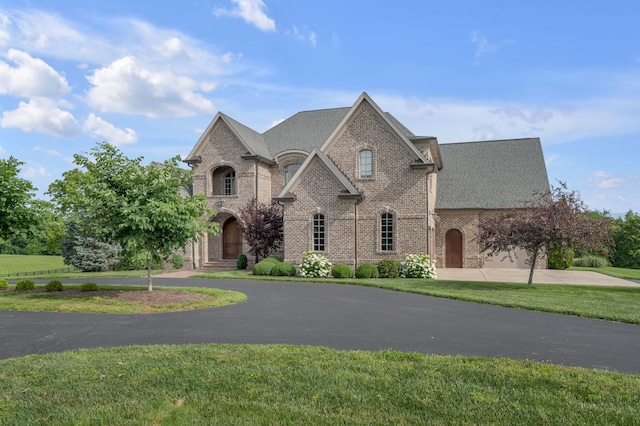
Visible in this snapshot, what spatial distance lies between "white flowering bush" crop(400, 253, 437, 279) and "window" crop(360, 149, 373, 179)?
5.09 meters

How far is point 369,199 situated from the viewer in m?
24.7

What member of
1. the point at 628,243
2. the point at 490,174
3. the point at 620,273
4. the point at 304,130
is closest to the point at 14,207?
the point at 304,130

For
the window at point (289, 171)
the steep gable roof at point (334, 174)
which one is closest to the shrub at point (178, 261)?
the steep gable roof at point (334, 174)

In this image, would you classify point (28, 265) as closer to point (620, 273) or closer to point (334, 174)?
point (334, 174)

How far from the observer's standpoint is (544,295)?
15391 millimetres

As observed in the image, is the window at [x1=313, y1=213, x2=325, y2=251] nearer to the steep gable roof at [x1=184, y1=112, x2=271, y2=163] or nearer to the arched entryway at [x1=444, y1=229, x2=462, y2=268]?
the steep gable roof at [x1=184, y1=112, x2=271, y2=163]

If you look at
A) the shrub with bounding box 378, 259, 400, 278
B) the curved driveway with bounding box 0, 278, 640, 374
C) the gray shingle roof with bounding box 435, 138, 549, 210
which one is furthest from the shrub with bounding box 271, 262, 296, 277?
the gray shingle roof with bounding box 435, 138, 549, 210

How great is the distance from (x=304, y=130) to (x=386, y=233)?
38.1 ft

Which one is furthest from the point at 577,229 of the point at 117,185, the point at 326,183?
the point at 117,185

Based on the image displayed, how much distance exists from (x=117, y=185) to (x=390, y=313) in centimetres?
951

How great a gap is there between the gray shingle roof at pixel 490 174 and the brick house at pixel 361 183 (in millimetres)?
65

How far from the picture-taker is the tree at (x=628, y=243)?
40.2 metres

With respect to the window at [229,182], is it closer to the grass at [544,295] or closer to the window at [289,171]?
the window at [289,171]

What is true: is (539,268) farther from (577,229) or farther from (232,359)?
(232,359)
